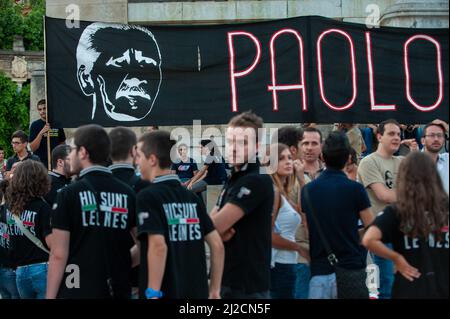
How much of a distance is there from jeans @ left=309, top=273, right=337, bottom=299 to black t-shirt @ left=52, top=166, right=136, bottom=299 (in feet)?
5.16

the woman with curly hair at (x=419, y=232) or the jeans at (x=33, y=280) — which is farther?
the jeans at (x=33, y=280)

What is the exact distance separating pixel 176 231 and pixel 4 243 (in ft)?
11.4

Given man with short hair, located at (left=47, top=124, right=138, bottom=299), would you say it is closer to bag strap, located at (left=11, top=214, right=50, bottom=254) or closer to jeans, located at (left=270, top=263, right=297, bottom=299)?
jeans, located at (left=270, top=263, right=297, bottom=299)

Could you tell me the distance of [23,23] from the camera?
53875 mm

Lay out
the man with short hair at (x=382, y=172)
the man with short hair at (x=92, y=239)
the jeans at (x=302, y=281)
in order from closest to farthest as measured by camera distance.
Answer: the man with short hair at (x=92, y=239), the jeans at (x=302, y=281), the man with short hair at (x=382, y=172)

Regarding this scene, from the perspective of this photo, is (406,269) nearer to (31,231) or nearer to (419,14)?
(31,231)

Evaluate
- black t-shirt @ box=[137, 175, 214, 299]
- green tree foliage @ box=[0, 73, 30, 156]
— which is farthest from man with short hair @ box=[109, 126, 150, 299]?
green tree foliage @ box=[0, 73, 30, 156]

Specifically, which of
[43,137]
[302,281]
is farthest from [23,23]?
[302,281]

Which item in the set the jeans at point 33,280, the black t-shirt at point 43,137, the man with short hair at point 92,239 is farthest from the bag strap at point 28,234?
the black t-shirt at point 43,137

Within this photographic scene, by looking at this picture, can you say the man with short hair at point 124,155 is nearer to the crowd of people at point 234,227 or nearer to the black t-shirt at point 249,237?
the crowd of people at point 234,227

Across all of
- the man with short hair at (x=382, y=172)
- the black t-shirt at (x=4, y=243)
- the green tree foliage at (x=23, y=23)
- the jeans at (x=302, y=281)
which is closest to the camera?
the jeans at (x=302, y=281)

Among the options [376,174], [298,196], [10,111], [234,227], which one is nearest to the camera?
[234,227]

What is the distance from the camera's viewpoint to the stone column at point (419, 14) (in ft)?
42.4

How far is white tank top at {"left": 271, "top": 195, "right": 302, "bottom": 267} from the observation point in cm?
734
